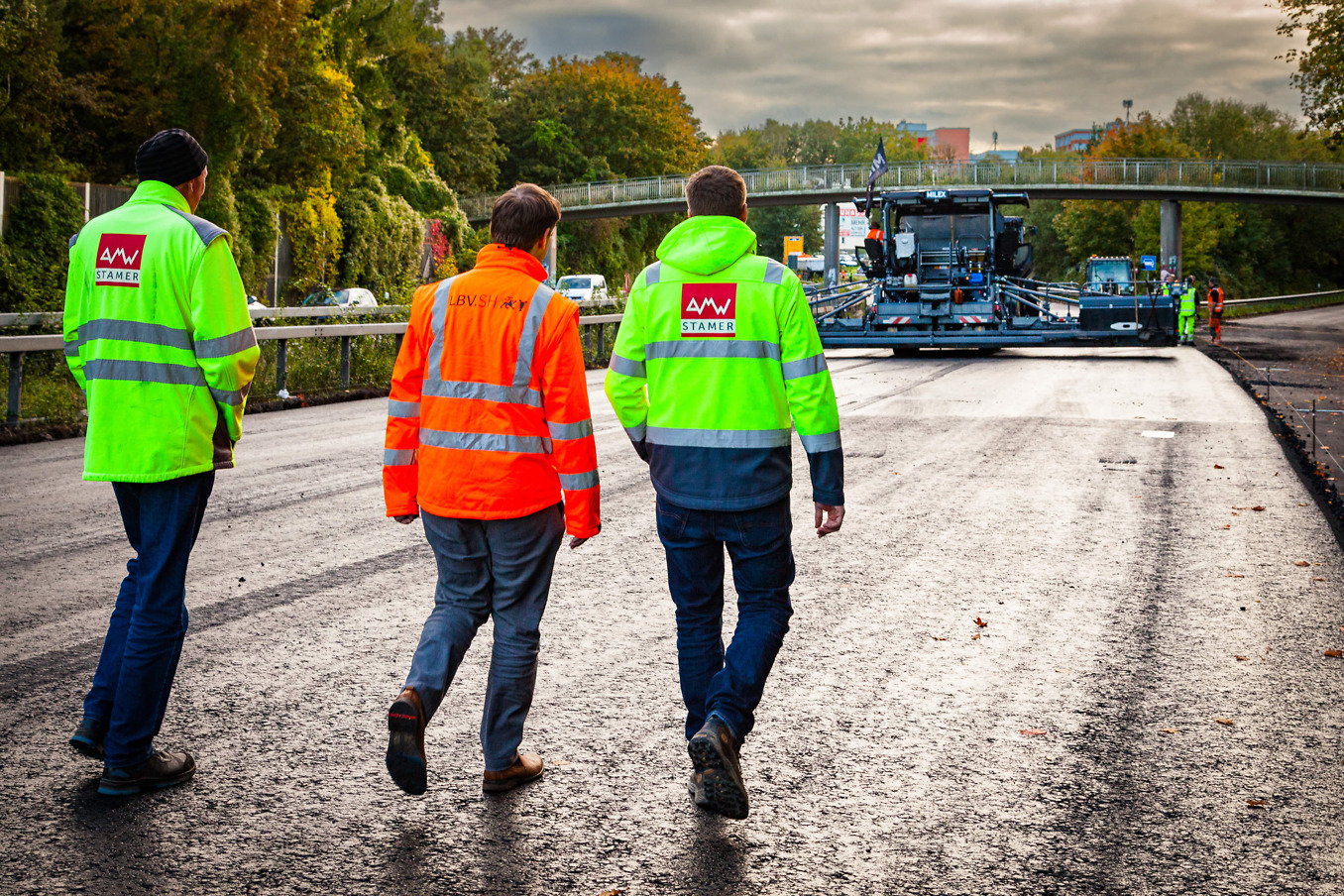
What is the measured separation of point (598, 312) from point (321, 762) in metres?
25.1

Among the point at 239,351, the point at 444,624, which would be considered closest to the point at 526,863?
the point at 444,624

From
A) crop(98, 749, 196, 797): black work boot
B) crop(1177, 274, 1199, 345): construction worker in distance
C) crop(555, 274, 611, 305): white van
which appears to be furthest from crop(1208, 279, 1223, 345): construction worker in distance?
crop(98, 749, 196, 797): black work boot

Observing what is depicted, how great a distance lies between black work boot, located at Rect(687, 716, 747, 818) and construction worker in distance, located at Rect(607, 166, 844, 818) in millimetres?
67

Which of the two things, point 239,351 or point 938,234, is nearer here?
point 239,351

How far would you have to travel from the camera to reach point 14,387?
12.9 metres

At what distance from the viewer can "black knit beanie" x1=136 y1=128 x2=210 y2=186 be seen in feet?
14.0

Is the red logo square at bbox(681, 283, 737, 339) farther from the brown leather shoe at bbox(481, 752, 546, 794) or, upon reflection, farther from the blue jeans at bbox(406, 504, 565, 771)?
the brown leather shoe at bbox(481, 752, 546, 794)

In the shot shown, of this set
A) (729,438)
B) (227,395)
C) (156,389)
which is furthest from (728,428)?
(156,389)

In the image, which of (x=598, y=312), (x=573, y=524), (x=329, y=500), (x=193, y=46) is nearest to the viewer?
(x=573, y=524)

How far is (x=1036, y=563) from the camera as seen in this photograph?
24.4 feet

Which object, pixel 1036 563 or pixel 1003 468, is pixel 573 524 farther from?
pixel 1003 468

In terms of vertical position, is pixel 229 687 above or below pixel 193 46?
below

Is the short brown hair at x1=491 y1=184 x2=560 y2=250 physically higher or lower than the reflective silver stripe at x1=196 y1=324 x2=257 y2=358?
higher

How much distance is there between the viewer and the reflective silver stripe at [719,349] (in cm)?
410
